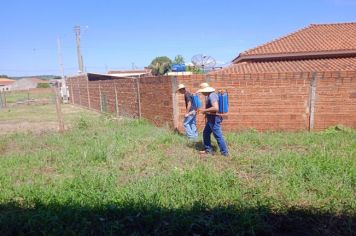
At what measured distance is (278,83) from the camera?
8898 millimetres

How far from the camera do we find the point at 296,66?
13.4 meters

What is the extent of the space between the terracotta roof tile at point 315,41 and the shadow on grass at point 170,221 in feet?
39.9

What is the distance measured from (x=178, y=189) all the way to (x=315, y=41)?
13.5 meters

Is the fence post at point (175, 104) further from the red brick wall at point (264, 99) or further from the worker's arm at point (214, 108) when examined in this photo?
the worker's arm at point (214, 108)

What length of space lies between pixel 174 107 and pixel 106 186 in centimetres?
500

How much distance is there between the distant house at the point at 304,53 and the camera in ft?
43.9

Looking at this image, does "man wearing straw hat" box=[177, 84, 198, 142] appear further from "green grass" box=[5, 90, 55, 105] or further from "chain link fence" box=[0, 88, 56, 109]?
"green grass" box=[5, 90, 55, 105]

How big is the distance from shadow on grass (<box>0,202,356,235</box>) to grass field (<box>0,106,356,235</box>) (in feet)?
0.04

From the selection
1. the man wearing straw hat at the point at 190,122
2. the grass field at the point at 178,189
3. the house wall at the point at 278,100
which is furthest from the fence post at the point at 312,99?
the man wearing straw hat at the point at 190,122

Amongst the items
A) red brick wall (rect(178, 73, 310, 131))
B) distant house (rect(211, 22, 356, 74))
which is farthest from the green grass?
red brick wall (rect(178, 73, 310, 131))

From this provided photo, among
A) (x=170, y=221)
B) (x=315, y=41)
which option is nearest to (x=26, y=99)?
(x=315, y=41)

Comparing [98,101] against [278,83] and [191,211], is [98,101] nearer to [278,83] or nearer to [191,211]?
[278,83]

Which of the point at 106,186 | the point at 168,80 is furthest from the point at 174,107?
the point at 106,186

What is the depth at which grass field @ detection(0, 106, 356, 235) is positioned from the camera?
139 inches
